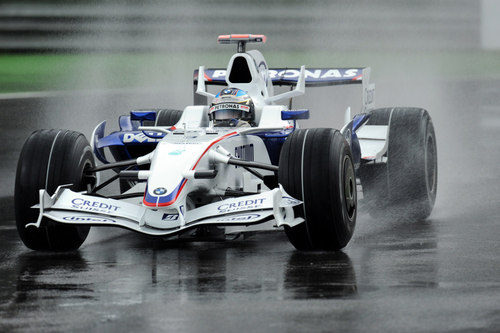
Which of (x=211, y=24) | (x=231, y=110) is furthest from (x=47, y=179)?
(x=211, y=24)

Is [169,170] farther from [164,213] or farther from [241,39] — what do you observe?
[241,39]

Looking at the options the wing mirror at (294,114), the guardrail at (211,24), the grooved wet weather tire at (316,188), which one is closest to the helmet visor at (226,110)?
the wing mirror at (294,114)

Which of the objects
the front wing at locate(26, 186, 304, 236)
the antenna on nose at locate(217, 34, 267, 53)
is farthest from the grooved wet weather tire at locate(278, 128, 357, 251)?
the antenna on nose at locate(217, 34, 267, 53)

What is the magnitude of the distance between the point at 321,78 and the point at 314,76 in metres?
0.15

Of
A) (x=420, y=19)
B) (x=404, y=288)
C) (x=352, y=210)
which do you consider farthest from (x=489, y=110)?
(x=404, y=288)

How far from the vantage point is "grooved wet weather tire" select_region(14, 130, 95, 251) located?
10656 millimetres

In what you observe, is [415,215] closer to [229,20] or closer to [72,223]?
[72,223]

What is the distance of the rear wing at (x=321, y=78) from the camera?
1411 cm

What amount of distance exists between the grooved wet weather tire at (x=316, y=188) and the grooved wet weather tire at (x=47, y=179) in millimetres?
2029

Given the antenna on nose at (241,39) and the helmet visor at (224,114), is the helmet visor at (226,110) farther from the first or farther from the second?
the antenna on nose at (241,39)

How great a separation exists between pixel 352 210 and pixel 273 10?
75.7 ft

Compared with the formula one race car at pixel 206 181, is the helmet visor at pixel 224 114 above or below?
above

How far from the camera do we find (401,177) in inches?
532

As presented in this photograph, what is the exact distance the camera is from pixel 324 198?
33.6 feet
